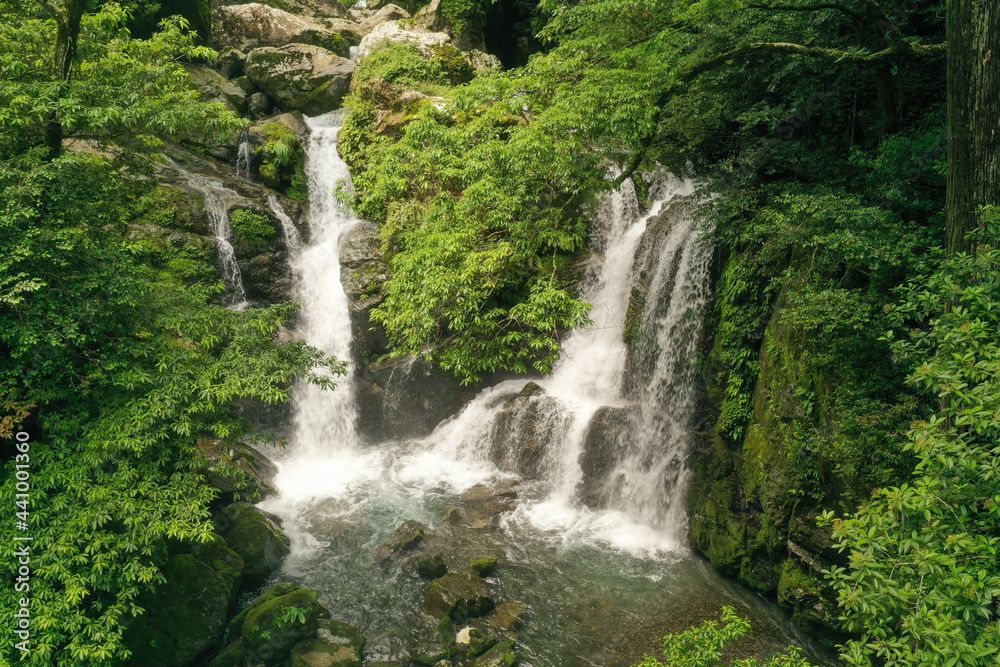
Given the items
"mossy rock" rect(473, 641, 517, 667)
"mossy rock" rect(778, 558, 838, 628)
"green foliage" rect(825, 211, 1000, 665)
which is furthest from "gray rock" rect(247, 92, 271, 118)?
"green foliage" rect(825, 211, 1000, 665)

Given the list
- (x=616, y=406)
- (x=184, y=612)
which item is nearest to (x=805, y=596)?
(x=616, y=406)

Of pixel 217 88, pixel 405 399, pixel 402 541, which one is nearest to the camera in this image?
pixel 402 541

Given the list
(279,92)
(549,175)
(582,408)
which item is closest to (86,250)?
(549,175)

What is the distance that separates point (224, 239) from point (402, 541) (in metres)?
10.0

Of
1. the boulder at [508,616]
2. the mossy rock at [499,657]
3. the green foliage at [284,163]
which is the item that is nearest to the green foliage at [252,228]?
the green foliage at [284,163]

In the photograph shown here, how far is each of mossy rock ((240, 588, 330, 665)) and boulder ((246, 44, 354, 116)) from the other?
1782 cm

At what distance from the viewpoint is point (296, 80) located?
20234mm

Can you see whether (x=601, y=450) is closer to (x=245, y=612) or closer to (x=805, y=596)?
(x=805, y=596)

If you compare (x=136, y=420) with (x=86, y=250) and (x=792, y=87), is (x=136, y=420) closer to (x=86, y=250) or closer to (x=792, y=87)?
(x=86, y=250)

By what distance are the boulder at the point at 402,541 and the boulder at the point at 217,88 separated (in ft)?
53.3

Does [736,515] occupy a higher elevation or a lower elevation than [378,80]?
lower

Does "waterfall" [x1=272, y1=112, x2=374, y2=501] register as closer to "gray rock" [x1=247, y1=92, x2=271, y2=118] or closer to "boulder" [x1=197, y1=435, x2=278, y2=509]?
"boulder" [x1=197, y1=435, x2=278, y2=509]

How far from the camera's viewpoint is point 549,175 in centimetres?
924

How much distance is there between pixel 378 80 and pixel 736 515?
16.7 meters
